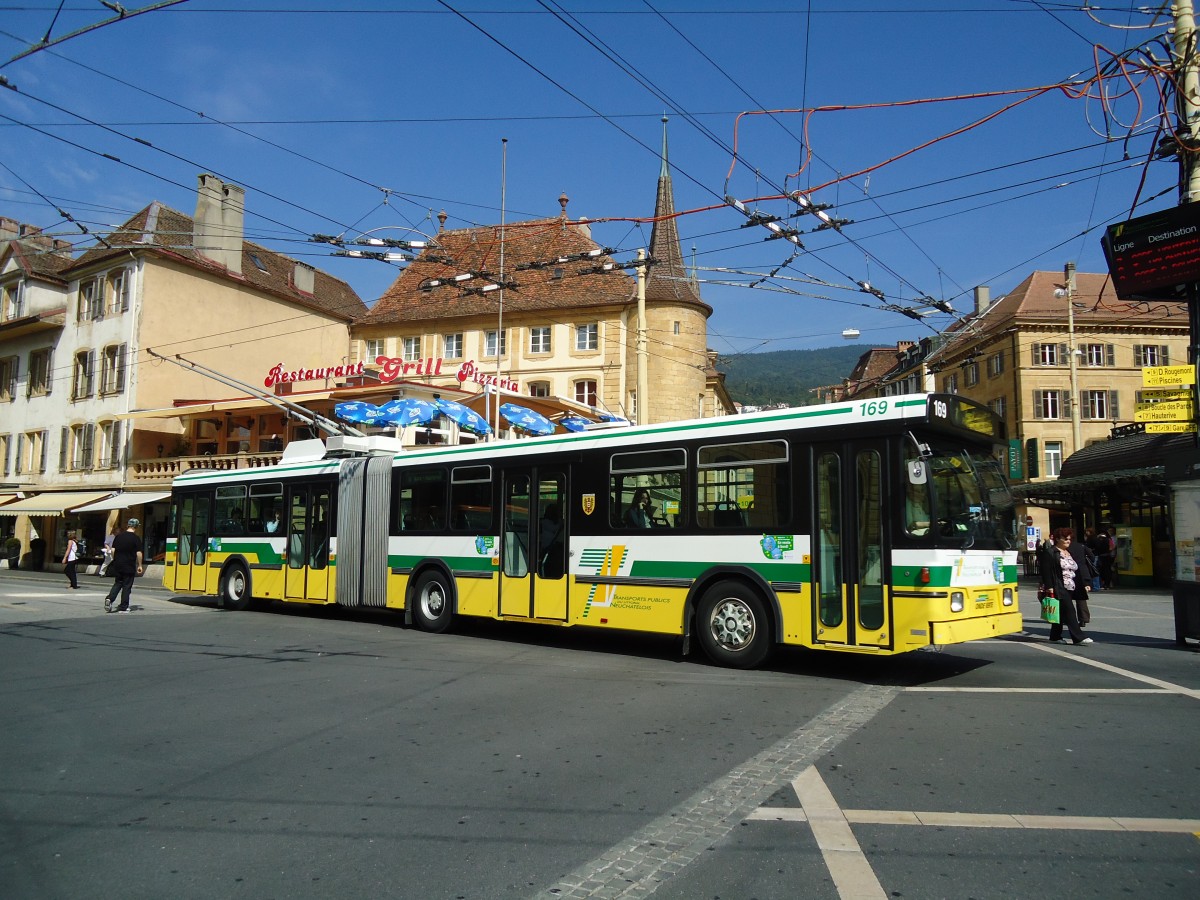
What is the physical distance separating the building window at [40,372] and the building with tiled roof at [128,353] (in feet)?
0.25

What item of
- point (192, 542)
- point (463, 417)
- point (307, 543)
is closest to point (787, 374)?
point (463, 417)

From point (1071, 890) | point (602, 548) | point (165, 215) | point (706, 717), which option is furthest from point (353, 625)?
point (165, 215)

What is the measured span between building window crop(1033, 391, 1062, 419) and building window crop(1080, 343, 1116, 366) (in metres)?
2.45

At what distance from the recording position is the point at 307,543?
17.1 m

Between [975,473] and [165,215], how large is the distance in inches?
1648

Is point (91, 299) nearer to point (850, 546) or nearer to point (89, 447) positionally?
point (89, 447)

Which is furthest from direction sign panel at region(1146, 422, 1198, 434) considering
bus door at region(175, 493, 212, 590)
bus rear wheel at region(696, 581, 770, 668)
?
bus door at region(175, 493, 212, 590)

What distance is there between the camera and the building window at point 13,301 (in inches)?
1785

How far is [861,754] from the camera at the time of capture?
649cm

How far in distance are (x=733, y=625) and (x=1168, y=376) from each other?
851 cm

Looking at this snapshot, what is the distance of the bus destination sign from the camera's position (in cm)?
1337

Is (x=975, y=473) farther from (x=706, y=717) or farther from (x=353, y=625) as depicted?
(x=353, y=625)

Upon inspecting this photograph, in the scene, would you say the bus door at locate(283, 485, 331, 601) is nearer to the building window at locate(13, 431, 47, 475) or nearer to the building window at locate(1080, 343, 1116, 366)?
the building window at locate(13, 431, 47, 475)

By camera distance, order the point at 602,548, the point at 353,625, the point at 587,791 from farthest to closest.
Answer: the point at 353,625
the point at 602,548
the point at 587,791
